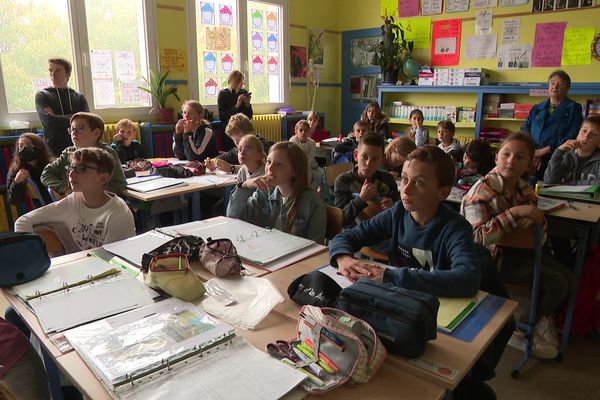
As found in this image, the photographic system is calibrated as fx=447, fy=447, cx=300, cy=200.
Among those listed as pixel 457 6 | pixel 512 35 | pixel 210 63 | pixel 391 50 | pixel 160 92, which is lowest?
pixel 160 92

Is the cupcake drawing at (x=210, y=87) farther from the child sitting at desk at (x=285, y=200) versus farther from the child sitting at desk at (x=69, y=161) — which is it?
the child sitting at desk at (x=285, y=200)

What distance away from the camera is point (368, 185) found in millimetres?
2365

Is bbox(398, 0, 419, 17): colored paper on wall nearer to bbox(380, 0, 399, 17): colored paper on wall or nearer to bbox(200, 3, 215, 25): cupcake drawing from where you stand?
bbox(380, 0, 399, 17): colored paper on wall

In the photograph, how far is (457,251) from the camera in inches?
54.7

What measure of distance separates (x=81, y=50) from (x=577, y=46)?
556 centimetres

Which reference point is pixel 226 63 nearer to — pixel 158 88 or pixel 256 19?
pixel 256 19

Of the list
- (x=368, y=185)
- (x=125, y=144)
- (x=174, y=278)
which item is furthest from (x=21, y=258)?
(x=125, y=144)

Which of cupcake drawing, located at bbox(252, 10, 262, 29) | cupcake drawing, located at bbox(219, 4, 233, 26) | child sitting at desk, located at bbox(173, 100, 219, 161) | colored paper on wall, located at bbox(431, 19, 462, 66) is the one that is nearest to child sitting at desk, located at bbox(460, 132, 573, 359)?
child sitting at desk, located at bbox(173, 100, 219, 161)

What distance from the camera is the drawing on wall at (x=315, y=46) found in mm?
7111

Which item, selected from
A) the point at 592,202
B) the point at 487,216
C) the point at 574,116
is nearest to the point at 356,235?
the point at 487,216

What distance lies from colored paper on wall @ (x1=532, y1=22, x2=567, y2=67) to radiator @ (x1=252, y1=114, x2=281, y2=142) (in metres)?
3.45

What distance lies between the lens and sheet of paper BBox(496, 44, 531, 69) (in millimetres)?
5590

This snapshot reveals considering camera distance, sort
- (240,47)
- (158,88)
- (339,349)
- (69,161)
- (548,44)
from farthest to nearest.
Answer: (240,47) → (548,44) → (158,88) → (69,161) → (339,349)

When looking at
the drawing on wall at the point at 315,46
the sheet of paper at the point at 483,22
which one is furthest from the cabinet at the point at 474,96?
the drawing on wall at the point at 315,46
